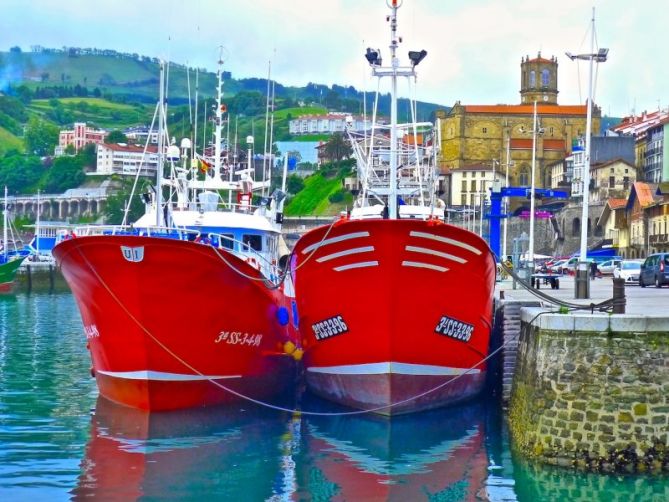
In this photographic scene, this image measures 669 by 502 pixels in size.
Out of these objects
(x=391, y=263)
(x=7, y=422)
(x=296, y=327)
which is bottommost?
(x=7, y=422)

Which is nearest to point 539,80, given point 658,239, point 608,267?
point 658,239

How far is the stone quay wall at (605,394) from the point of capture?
50.9 ft

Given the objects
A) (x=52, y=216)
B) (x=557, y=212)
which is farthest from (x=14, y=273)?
(x=52, y=216)

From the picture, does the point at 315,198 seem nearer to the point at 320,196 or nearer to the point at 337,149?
the point at 320,196

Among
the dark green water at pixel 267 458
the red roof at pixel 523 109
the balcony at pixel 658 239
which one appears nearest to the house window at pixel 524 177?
the red roof at pixel 523 109

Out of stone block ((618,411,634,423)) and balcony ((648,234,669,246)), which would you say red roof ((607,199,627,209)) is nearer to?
balcony ((648,234,669,246))

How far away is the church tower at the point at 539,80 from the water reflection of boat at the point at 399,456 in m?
137

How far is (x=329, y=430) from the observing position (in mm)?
20500

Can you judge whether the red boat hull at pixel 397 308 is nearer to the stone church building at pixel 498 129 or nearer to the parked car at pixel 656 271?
the parked car at pixel 656 271

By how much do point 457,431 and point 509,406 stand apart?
111cm

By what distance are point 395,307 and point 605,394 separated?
5656 millimetres

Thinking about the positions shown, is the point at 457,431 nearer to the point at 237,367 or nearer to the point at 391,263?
the point at 391,263

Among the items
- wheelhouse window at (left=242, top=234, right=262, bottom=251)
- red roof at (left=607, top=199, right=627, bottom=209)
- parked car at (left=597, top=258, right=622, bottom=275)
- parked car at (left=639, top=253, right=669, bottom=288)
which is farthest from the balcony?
wheelhouse window at (left=242, top=234, right=262, bottom=251)

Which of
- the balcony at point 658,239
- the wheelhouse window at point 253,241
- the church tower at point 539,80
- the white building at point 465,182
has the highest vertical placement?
the church tower at point 539,80
